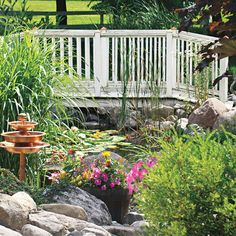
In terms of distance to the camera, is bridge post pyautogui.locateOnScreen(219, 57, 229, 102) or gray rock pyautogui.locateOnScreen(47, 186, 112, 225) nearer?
gray rock pyautogui.locateOnScreen(47, 186, 112, 225)

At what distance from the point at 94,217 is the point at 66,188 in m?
0.37

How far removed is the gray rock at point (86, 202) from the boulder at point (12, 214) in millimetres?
897

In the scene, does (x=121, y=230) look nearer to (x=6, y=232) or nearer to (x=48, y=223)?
(x=48, y=223)

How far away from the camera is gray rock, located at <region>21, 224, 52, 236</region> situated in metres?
5.41

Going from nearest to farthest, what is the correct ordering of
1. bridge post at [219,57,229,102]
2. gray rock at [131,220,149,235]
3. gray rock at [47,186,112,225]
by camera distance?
gray rock at [131,220,149,235]
gray rock at [47,186,112,225]
bridge post at [219,57,229,102]

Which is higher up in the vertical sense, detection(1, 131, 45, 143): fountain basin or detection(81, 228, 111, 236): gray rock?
detection(1, 131, 45, 143): fountain basin

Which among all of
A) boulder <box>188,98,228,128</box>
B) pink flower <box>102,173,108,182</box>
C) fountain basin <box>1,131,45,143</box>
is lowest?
boulder <box>188,98,228,128</box>

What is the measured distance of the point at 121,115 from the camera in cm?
1158

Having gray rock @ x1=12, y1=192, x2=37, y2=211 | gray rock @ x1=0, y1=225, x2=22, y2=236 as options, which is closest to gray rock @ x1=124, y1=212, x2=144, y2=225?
gray rock @ x1=12, y1=192, x2=37, y2=211

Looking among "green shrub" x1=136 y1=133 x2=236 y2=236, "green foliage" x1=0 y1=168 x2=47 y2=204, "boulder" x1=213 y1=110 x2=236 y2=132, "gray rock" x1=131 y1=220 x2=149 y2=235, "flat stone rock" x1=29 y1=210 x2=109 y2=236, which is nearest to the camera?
"green shrub" x1=136 y1=133 x2=236 y2=236

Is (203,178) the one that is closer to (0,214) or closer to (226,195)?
(226,195)

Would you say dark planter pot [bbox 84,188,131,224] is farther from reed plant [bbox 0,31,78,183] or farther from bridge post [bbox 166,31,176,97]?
bridge post [bbox 166,31,176,97]

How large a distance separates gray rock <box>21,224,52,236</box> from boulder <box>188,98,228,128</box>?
5814 mm

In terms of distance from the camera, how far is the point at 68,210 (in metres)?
6.17
